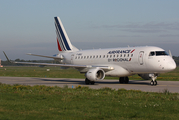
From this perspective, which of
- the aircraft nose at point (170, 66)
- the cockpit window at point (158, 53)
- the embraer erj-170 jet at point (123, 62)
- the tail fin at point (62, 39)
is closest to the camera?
the aircraft nose at point (170, 66)

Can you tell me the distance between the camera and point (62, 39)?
39000 mm

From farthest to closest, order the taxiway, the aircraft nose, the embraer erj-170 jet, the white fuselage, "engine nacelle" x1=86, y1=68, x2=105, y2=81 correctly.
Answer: "engine nacelle" x1=86, y1=68, x2=105, y2=81 → the embraer erj-170 jet → the white fuselage → the aircraft nose → the taxiway

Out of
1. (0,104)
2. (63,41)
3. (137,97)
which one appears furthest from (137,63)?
(0,104)

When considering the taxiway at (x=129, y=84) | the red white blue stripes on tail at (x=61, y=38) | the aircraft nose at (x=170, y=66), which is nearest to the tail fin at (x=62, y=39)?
the red white blue stripes on tail at (x=61, y=38)

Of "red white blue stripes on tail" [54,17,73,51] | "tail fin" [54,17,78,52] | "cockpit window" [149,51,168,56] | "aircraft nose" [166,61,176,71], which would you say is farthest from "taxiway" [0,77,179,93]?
"red white blue stripes on tail" [54,17,73,51]

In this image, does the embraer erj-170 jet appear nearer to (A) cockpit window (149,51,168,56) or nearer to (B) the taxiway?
(A) cockpit window (149,51,168,56)

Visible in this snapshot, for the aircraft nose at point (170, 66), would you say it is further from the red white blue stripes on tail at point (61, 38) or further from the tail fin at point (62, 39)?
the red white blue stripes on tail at point (61, 38)

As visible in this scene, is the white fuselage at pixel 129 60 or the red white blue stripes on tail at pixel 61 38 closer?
the white fuselage at pixel 129 60

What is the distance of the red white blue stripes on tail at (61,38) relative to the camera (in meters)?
38.6

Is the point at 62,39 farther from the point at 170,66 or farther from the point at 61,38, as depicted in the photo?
the point at 170,66

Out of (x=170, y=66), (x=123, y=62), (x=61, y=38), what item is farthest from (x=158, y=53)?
(x=61, y=38)

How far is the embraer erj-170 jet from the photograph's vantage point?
25.9 metres

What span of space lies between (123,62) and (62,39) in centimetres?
1368

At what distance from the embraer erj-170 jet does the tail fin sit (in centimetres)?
241
